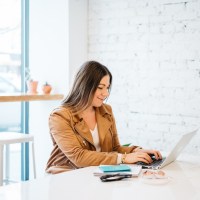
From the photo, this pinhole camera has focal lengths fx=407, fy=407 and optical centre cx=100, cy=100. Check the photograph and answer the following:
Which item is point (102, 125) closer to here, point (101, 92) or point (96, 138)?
point (96, 138)

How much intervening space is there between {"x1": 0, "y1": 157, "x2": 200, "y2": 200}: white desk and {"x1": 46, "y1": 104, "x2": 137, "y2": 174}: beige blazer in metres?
0.23

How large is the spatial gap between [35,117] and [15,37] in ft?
2.70

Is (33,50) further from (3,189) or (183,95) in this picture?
(3,189)

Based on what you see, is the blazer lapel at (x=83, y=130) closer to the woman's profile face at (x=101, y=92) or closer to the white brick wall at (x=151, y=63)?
the woman's profile face at (x=101, y=92)

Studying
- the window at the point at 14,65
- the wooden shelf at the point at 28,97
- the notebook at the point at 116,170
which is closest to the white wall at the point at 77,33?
the wooden shelf at the point at 28,97

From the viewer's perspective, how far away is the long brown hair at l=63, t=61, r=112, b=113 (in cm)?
225

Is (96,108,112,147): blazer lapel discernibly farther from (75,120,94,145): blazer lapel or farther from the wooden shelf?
the wooden shelf

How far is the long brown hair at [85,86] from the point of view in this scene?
2246 mm

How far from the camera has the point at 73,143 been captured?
2.09 metres

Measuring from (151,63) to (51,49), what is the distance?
3.26 ft

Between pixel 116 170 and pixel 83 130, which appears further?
pixel 83 130

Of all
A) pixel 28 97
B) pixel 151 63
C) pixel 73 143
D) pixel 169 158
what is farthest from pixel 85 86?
pixel 151 63

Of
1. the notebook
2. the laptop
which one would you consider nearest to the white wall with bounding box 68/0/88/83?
the laptop

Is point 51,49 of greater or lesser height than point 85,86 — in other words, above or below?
above
